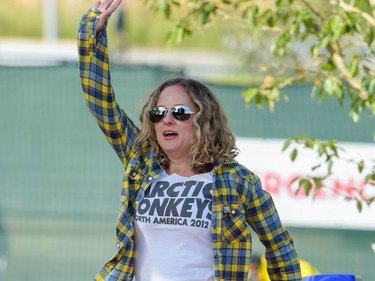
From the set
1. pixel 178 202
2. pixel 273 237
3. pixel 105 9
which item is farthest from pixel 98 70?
pixel 273 237

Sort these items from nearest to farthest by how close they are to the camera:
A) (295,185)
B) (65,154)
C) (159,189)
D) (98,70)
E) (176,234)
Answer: (176,234) → (159,189) → (98,70) → (295,185) → (65,154)

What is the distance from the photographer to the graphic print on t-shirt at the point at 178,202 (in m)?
3.43

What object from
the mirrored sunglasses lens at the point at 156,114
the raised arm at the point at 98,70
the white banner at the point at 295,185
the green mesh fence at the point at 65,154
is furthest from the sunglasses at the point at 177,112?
the green mesh fence at the point at 65,154

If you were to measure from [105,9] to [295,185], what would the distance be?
458 cm

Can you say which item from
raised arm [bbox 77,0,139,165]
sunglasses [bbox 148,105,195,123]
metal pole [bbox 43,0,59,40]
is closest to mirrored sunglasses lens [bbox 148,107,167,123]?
sunglasses [bbox 148,105,195,123]

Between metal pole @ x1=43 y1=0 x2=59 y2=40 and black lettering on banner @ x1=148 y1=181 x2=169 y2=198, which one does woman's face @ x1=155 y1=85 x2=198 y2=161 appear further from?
metal pole @ x1=43 y1=0 x2=59 y2=40

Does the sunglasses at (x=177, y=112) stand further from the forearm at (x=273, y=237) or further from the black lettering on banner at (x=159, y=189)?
the forearm at (x=273, y=237)

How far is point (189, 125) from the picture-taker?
3568 mm

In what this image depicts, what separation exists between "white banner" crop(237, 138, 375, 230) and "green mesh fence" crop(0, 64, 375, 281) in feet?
0.47

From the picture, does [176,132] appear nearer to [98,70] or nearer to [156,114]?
[156,114]

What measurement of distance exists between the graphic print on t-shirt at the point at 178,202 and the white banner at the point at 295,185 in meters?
4.43

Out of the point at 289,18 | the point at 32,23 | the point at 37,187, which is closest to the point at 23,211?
the point at 37,187

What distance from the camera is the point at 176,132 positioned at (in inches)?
140

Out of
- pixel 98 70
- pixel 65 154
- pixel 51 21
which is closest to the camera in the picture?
pixel 98 70
